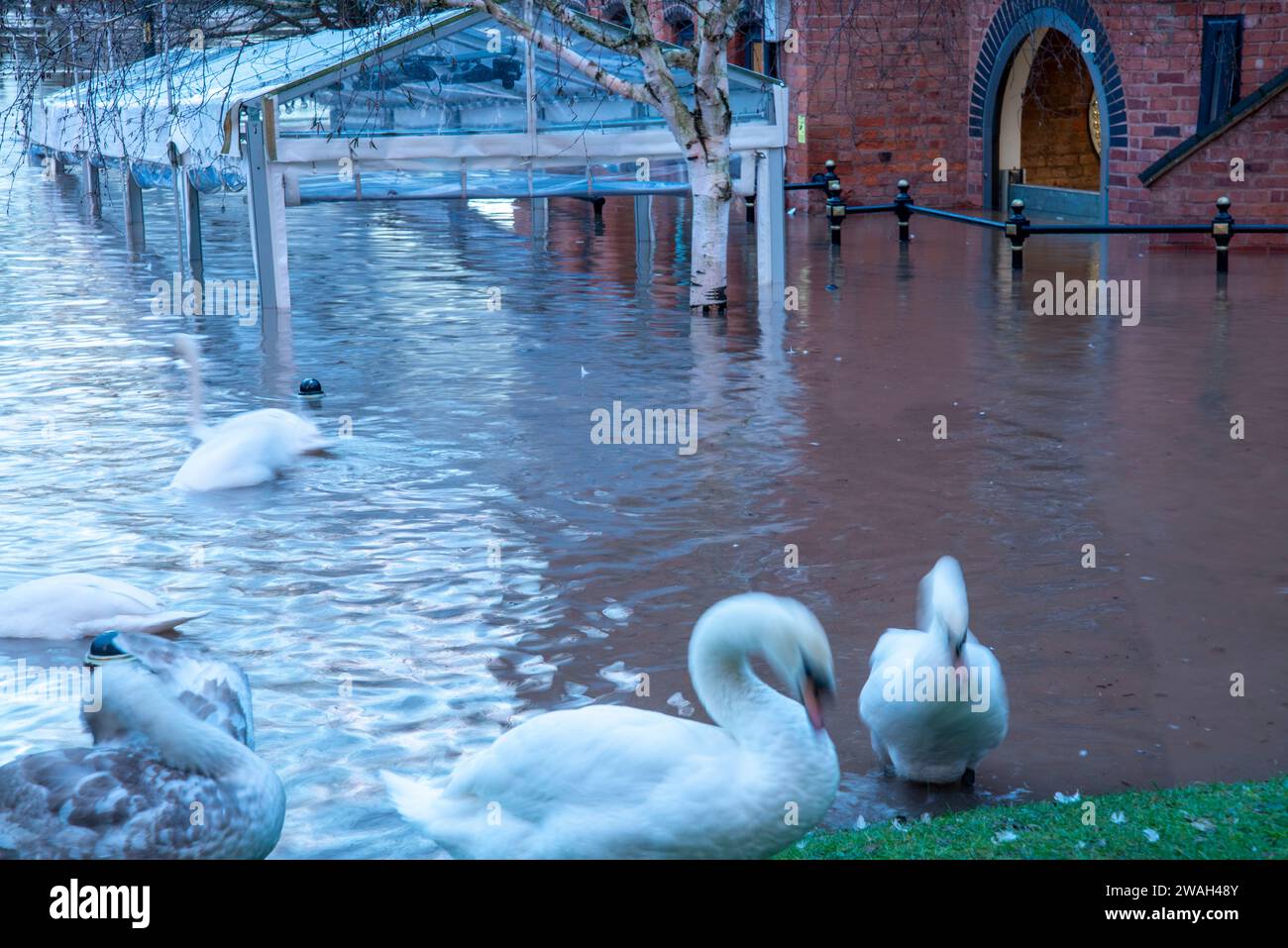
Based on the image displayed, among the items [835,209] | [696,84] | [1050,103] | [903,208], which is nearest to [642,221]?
[835,209]

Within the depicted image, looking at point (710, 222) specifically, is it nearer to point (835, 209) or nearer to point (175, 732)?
point (835, 209)

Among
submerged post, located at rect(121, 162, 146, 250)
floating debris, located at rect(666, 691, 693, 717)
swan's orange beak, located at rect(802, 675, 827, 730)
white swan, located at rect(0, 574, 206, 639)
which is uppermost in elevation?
submerged post, located at rect(121, 162, 146, 250)

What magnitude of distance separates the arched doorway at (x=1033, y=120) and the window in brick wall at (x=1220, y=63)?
3607 millimetres

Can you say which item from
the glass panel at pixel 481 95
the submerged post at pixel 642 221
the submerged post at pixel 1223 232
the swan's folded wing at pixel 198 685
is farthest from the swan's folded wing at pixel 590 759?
the submerged post at pixel 642 221

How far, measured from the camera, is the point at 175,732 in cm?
450

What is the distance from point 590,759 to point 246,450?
5724 millimetres

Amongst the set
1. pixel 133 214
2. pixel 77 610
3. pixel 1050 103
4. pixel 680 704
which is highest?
pixel 1050 103

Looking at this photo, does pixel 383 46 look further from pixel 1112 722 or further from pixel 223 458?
pixel 1112 722

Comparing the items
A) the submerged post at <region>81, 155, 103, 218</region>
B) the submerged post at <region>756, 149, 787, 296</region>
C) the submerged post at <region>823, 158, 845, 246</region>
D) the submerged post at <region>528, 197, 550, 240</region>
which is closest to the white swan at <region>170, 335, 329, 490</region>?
the submerged post at <region>756, 149, 787, 296</region>

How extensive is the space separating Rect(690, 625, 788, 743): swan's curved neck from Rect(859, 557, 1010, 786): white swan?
3.21 feet

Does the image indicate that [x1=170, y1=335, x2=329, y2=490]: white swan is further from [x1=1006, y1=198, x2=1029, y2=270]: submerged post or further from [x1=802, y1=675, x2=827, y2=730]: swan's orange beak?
[x1=1006, y1=198, x2=1029, y2=270]: submerged post

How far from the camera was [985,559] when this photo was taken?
311 inches

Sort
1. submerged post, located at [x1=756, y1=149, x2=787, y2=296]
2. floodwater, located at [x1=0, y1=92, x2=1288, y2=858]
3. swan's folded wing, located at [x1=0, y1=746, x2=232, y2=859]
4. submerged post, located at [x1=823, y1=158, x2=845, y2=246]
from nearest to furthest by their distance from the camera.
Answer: swan's folded wing, located at [x1=0, y1=746, x2=232, y2=859], floodwater, located at [x1=0, y1=92, x2=1288, y2=858], submerged post, located at [x1=756, y1=149, x2=787, y2=296], submerged post, located at [x1=823, y1=158, x2=845, y2=246]

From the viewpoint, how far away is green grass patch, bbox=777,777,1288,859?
15.3 feet
